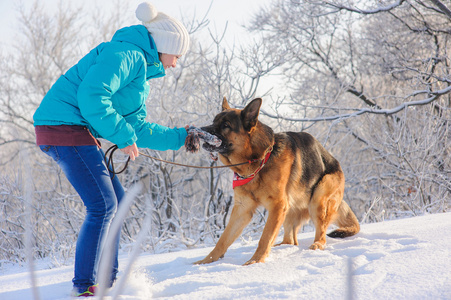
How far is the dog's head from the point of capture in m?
3.44

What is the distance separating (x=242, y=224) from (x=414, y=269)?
1697 mm

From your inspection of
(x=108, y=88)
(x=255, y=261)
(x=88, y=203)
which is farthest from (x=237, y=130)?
(x=88, y=203)

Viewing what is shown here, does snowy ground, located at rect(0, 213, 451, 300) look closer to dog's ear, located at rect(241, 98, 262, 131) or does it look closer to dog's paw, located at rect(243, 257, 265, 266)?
dog's paw, located at rect(243, 257, 265, 266)

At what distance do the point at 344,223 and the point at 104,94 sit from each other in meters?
2.93

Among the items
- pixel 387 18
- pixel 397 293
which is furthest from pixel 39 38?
pixel 397 293

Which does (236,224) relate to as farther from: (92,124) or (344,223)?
(92,124)

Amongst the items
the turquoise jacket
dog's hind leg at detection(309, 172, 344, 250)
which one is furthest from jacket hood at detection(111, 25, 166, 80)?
dog's hind leg at detection(309, 172, 344, 250)

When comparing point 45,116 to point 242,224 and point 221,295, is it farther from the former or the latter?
point 242,224

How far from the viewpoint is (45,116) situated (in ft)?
7.73

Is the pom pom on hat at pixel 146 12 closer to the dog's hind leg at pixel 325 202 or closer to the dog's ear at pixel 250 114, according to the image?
the dog's ear at pixel 250 114

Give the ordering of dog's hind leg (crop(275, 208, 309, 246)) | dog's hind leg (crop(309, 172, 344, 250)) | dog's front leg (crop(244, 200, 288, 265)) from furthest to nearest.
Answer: dog's hind leg (crop(275, 208, 309, 246))
dog's hind leg (crop(309, 172, 344, 250))
dog's front leg (crop(244, 200, 288, 265))

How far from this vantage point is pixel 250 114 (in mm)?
3459

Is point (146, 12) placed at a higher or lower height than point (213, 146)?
higher

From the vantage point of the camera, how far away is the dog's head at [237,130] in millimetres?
3436
